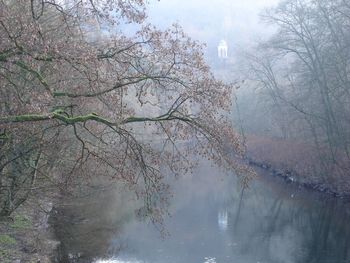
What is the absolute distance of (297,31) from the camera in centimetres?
2747

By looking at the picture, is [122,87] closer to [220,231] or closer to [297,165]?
[220,231]

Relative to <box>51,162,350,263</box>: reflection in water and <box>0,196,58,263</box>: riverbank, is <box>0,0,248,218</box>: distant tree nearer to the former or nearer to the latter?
<box>0,196,58,263</box>: riverbank

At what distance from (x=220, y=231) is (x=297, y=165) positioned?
12456mm

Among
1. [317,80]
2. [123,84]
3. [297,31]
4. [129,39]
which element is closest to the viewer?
[123,84]

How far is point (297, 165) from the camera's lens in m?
29.9

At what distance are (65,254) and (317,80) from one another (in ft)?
54.2

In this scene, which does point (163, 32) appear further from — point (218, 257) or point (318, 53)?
point (318, 53)

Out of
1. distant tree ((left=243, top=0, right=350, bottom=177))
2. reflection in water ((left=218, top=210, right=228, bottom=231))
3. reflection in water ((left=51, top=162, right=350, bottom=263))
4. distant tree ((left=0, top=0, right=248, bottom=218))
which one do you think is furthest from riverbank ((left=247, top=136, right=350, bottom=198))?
distant tree ((left=0, top=0, right=248, bottom=218))

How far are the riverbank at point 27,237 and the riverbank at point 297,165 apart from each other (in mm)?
14271

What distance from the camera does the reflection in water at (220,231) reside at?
1594 cm

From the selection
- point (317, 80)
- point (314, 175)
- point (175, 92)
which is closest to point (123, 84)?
point (175, 92)

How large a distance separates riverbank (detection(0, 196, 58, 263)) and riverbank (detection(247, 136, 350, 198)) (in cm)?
1427

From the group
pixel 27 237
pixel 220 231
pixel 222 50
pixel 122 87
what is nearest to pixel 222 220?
pixel 220 231

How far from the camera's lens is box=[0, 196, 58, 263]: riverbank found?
13148 mm
